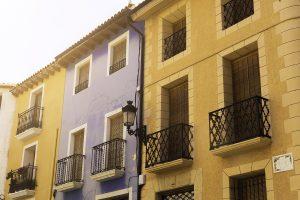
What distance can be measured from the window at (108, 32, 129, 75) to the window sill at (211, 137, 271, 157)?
20.3ft

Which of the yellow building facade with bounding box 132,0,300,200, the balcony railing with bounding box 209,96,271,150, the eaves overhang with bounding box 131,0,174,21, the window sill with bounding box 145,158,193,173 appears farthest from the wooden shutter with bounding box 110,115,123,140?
the balcony railing with bounding box 209,96,271,150

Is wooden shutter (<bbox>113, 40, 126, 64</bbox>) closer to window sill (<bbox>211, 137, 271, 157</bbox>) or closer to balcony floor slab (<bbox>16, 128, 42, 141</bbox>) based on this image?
balcony floor slab (<bbox>16, 128, 42, 141</bbox>)

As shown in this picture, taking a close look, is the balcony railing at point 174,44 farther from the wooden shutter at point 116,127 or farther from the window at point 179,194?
the window at point 179,194

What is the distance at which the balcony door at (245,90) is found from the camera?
1147 centimetres

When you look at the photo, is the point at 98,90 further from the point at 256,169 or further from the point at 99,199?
the point at 256,169

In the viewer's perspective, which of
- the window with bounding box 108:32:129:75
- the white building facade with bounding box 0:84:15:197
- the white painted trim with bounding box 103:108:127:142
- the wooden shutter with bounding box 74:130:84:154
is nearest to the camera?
the white painted trim with bounding box 103:108:127:142

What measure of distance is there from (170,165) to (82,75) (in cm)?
782

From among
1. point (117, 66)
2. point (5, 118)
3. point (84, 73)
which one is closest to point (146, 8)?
point (117, 66)

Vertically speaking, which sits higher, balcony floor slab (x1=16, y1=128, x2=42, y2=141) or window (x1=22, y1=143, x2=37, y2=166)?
balcony floor slab (x1=16, y1=128, x2=42, y2=141)

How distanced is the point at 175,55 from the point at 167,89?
101cm

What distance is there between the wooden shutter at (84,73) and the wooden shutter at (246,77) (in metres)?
7.74

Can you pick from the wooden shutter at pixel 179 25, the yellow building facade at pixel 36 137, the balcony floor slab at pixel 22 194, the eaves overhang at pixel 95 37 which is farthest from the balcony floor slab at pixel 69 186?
the wooden shutter at pixel 179 25

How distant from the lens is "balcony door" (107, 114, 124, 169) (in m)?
15.3

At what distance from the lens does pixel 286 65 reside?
10977 mm
